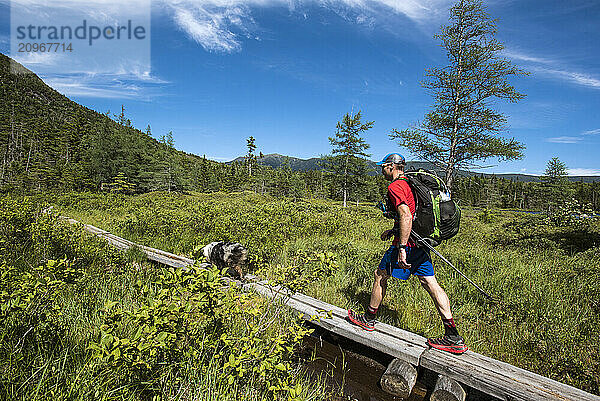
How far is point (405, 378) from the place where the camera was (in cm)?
278

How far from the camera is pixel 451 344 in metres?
2.99

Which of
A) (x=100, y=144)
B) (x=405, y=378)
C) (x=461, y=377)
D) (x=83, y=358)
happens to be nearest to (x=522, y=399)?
(x=461, y=377)

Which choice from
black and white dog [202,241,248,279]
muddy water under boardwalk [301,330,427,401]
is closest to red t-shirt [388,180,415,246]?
muddy water under boardwalk [301,330,427,401]

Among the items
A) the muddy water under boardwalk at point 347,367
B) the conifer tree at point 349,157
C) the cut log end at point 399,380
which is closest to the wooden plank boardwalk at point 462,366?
the cut log end at point 399,380

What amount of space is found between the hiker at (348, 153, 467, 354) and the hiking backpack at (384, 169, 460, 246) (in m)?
0.08

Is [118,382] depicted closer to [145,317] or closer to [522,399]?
[145,317]

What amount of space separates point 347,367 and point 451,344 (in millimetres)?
1198

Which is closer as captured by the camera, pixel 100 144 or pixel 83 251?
pixel 83 251

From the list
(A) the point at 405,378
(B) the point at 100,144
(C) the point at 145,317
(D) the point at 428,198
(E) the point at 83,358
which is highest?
(B) the point at 100,144

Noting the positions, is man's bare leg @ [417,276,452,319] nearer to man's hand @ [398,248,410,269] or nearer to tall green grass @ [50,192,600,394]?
man's hand @ [398,248,410,269]

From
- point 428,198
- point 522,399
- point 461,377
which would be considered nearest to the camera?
point 522,399

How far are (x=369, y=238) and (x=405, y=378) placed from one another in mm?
6832

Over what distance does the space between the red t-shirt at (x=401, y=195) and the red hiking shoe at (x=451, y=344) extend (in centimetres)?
107

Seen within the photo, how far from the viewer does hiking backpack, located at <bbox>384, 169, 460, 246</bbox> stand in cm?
318
